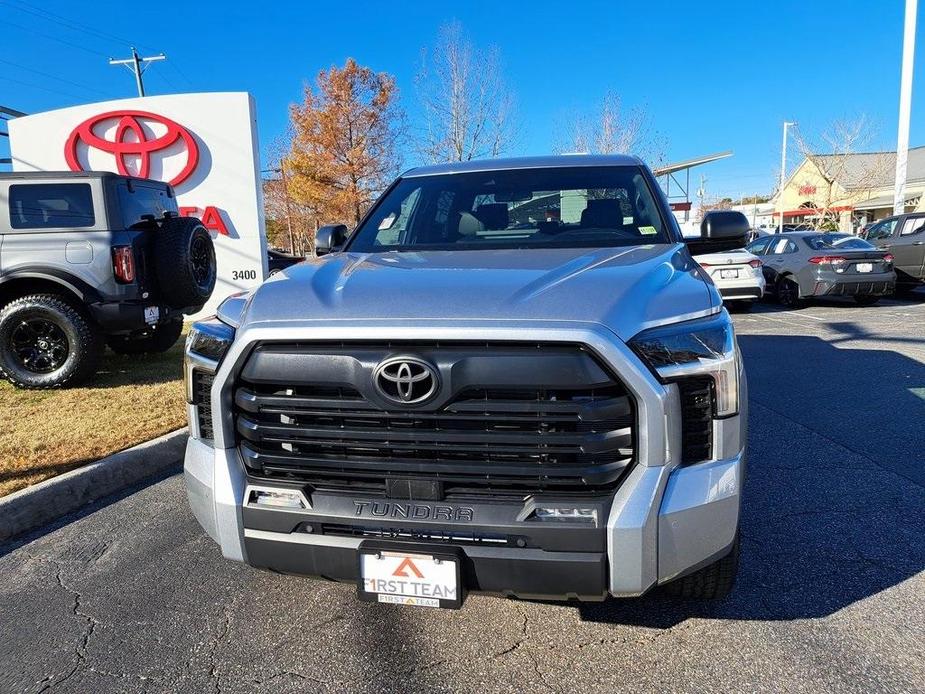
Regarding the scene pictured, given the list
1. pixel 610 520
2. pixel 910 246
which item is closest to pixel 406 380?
pixel 610 520

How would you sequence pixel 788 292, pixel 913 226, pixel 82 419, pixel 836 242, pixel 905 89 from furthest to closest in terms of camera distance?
pixel 905 89 < pixel 788 292 < pixel 913 226 < pixel 836 242 < pixel 82 419

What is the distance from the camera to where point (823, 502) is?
349cm

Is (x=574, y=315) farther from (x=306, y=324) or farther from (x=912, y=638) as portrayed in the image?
(x=912, y=638)

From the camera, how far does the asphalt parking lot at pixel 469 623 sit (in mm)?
2207

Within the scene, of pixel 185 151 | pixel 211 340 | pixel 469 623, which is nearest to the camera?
pixel 211 340

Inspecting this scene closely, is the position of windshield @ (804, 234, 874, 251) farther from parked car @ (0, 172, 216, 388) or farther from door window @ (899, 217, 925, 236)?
parked car @ (0, 172, 216, 388)

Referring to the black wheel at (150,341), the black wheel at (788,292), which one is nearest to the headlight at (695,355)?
the black wheel at (150,341)

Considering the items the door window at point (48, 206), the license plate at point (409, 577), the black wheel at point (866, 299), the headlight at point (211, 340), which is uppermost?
the door window at point (48, 206)

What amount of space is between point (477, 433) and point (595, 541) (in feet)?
1.56

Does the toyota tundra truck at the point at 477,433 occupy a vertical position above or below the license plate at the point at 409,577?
above

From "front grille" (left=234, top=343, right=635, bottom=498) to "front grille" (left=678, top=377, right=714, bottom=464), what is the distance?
19 cm

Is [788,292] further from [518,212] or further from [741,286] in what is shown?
[518,212]

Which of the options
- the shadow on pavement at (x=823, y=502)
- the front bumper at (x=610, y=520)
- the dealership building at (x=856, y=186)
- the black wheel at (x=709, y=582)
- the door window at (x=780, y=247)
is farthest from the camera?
the dealership building at (x=856, y=186)

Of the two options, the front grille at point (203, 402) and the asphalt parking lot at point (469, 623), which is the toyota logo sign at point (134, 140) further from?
the front grille at point (203, 402)
